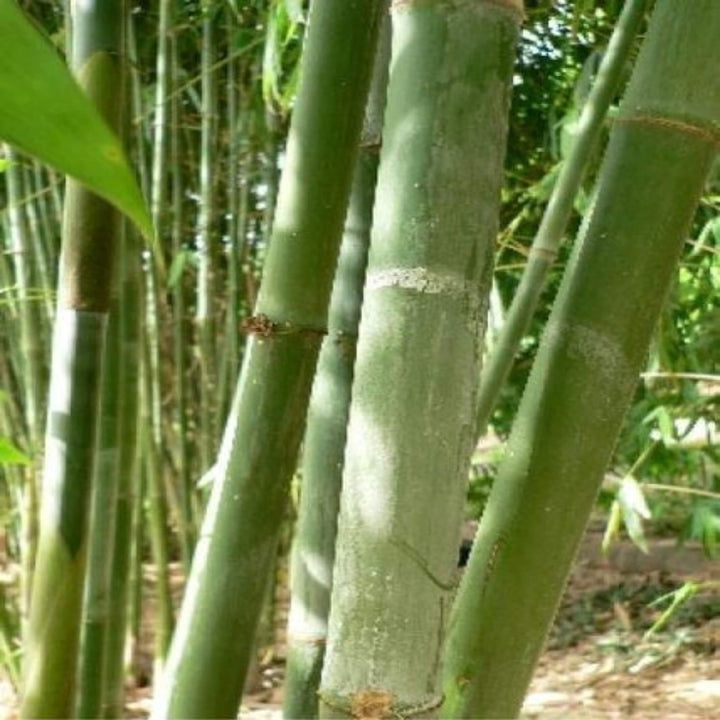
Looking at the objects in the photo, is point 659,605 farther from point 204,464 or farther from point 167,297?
point 167,297

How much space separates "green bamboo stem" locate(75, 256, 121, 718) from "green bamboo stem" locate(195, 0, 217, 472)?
4.26ft

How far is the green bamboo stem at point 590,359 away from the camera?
0.56 m

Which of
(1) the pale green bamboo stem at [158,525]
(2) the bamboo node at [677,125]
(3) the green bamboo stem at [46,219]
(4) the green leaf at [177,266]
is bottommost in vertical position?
(1) the pale green bamboo stem at [158,525]

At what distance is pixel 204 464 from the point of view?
8.96 ft

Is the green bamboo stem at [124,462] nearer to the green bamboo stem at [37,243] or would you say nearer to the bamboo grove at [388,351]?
the bamboo grove at [388,351]

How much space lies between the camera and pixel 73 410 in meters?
0.81

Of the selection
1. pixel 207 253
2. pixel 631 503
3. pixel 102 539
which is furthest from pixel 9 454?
pixel 207 253

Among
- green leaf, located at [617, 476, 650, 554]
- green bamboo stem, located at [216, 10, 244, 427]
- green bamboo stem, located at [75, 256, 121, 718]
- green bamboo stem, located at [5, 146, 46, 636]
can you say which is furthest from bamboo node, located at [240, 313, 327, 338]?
green bamboo stem, located at [216, 10, 244, 427]

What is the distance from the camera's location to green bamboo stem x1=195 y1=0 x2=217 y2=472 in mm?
2412

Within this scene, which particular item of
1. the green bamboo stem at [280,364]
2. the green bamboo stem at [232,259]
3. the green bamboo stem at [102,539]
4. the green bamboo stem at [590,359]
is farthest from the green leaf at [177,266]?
the green bamboo stem at [590,359]

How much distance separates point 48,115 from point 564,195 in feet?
2.82

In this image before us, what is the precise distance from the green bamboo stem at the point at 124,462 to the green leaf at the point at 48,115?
0.81 m

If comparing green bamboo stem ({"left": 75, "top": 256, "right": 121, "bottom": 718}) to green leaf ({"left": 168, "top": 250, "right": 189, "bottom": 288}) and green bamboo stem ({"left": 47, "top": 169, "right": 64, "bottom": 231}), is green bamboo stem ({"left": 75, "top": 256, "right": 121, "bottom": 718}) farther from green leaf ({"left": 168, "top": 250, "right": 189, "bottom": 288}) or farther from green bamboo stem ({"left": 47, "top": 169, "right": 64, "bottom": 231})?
green leaf ({"left": 168, "top": 250, "right": 189, "bottom": 288})

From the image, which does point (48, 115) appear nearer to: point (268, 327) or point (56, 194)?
point (268, 327)
